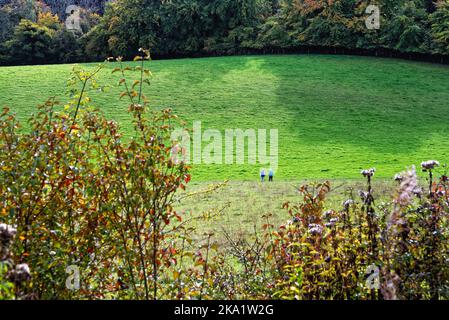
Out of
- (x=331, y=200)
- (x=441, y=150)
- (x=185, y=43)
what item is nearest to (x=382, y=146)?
(x=441, y=150)

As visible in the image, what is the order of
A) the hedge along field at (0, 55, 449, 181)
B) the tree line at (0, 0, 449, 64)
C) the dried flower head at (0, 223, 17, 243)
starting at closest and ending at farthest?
the dried flower head at (0, 223, 17, 243)
the hedge along field at (0, 55, 449, 181)
the tree line at (0, 0, 449, 64)

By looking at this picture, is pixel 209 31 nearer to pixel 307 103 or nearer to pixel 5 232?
pixel 307 103

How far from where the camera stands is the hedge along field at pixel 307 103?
1145 inches

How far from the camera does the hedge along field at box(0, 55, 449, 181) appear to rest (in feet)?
95.4

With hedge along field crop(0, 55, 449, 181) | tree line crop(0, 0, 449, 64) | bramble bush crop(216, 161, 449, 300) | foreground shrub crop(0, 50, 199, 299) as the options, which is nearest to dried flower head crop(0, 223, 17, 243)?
foreground shrub crop(0, 50, 199, 299)

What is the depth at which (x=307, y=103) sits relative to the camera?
4016cm

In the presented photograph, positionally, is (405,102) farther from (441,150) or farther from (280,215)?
(280,215)

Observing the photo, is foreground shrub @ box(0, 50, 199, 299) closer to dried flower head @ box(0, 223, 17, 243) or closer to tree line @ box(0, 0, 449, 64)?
dried flower head @ box(0, 223, 17, 243)

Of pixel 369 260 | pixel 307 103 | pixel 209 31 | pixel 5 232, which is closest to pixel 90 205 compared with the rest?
pixel 5 232

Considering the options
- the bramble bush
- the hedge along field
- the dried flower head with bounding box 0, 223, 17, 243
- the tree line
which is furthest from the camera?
the tree line

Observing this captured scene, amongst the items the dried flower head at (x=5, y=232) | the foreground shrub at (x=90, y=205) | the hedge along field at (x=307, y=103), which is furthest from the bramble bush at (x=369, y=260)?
the hedge along field at (x=307, y=103)

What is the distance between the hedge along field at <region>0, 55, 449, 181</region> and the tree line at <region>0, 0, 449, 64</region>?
2249mm

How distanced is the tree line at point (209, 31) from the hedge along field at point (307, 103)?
225cm

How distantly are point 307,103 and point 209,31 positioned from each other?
69.3 feet
